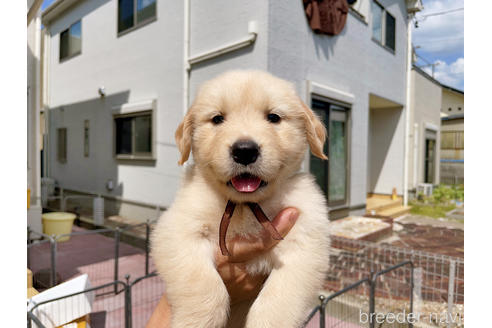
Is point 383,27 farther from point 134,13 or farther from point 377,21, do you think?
point 134,13

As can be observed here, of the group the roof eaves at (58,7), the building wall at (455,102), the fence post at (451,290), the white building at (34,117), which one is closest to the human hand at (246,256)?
the building wall at (455,102)

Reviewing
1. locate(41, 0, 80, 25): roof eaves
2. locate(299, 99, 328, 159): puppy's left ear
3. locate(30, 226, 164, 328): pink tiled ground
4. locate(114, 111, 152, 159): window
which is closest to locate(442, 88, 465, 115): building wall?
locate(299, 99, 328, 159): puppy's left ear

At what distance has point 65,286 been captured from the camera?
194 cm

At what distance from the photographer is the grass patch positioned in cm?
663

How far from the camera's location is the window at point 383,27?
25.6ft

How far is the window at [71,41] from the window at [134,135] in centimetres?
232

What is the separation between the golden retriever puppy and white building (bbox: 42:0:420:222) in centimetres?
299

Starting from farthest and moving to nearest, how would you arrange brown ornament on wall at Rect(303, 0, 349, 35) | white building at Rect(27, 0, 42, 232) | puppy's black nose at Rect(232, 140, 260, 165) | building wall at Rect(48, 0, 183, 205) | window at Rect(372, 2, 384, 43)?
window at Rect(372, 2, 384, 43), building wall at Rect(48, 0, 183, 205), brown ornament on wall at Rect(303, 0, 349, 35), white building at Rect(27, 0, 42, 232), puppy's black nose at Rect(232, 140, 260, 165)

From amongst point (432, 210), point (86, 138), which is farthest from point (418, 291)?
point (86, 138)

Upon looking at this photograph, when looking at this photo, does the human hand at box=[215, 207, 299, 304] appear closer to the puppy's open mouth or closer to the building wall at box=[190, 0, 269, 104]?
the puppy's open mouth

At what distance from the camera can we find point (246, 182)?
1211 millimetres

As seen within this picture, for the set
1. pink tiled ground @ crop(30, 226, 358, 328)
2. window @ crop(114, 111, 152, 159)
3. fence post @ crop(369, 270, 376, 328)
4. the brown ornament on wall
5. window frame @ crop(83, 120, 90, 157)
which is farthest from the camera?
window frame @ crop(83, 120, 90, 157)

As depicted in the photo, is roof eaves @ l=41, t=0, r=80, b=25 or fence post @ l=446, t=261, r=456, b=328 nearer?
fence post @ l=446, t=261, r=456, b=328
